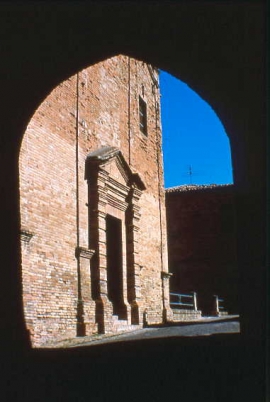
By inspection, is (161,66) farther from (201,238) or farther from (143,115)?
(201,238)

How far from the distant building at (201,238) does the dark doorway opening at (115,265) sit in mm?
13871

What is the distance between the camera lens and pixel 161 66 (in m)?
6.91

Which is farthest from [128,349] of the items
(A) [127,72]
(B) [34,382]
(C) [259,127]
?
(A) [127,72]

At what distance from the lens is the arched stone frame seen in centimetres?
1191

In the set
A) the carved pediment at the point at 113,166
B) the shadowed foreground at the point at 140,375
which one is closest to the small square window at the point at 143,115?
the carved pediment at the point at 113,166

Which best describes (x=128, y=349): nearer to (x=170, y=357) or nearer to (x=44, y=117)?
(x=170, y=357)

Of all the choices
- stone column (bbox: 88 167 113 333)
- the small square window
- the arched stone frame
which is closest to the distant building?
the small square window

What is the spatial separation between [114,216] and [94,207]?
1325 mm

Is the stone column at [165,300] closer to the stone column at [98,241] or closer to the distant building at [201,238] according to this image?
the stone column at [98,241]

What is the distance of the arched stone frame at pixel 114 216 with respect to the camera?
11.9 meters

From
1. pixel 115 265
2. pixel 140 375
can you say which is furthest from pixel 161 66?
pixel 115 265

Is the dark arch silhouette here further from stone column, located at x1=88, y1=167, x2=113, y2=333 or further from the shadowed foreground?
stone column, located at x1=88, y1=167, x2=113, y2=333

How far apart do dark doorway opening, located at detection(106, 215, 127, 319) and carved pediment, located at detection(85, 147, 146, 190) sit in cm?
107

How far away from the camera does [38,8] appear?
6086 millimetres
